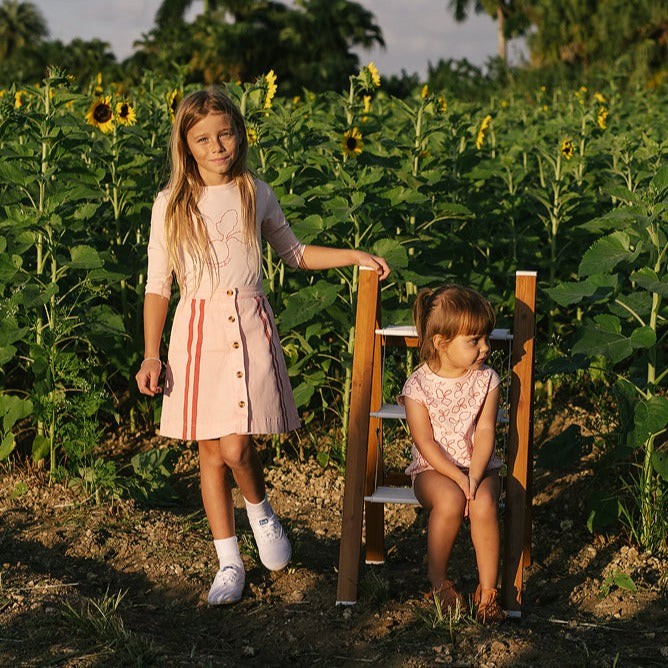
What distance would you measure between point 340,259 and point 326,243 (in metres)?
1.28

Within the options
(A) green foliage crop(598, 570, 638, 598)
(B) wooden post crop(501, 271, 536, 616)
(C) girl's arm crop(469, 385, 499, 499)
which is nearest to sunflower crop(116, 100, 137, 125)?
(B) wooden post crop(501, 271, 536, 616)

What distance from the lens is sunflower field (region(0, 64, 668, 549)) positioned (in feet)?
12.4

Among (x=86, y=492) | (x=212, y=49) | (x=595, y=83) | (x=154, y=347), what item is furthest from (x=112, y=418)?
(x=212, y=49)

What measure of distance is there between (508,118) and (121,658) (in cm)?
876

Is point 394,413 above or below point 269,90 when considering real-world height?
below

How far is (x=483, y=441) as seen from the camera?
3.24 meters

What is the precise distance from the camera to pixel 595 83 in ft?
70.2

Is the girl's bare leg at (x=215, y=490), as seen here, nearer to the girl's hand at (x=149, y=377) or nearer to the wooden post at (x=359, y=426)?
the girl's hand at (x=149, y=377)

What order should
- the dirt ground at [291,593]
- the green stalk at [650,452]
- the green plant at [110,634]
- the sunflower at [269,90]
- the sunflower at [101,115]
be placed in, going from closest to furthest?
the green plant at [110,634], the dirt ground at [291,593], the green stalk at [650,452], the sunflower at [269,90], the sunflower at [101,115]

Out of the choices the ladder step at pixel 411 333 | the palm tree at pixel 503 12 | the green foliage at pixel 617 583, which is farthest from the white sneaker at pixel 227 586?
the palm tree at pixel 503 12

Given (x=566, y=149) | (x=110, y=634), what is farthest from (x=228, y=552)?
(x=566, y=149)

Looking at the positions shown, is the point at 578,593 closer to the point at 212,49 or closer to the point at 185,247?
the point at 185,247

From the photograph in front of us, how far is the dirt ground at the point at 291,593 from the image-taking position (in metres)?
2.91

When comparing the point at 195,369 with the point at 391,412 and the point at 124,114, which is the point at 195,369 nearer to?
the point at 391,412
